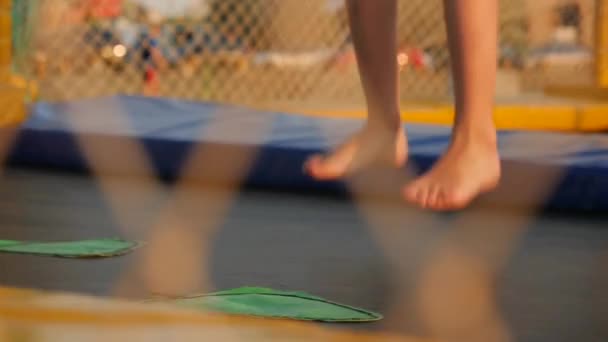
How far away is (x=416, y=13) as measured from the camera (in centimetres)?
503

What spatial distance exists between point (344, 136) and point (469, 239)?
2.45 feet

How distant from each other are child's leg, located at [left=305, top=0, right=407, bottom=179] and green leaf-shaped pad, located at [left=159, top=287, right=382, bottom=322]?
21.0 inches

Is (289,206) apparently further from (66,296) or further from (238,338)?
(238,338)

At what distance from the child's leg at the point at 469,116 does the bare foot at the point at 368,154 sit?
0.57 ft

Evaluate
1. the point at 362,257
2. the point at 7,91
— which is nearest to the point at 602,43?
the point at 7,91

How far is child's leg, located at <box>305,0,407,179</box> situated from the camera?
1.54 metres

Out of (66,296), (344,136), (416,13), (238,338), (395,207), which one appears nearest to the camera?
(238,338)

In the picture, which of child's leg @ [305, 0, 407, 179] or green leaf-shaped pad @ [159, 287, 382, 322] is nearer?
green leaf-shaped pad @ [159, 287, 382, 322]

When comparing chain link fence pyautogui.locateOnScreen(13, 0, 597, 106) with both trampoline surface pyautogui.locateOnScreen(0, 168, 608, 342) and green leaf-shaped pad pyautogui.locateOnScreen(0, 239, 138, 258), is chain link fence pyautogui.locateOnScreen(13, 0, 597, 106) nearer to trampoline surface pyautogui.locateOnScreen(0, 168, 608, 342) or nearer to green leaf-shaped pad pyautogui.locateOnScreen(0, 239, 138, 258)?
trampoline surface pyautogui.locateOnScreen(0, 168, 608, 342)

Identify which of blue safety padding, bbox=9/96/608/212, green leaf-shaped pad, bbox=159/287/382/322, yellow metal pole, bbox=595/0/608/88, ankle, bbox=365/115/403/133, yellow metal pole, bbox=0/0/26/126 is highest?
yellow metal pole, bbox=595/0/608/88

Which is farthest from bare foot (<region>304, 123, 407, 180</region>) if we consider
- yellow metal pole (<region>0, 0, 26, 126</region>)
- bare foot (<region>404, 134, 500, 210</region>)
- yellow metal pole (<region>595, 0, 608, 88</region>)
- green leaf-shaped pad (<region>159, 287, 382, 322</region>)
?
yellow metal pole (<region>595, 0, 608, 88</region>)

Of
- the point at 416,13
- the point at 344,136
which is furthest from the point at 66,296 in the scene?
the point at 416,13

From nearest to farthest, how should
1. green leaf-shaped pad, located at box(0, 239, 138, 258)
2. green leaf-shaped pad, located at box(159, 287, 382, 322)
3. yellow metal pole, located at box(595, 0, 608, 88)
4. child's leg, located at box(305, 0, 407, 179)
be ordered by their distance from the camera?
green leaf-shaped pad, located at box(159, 287, 382, 322)
green leaf-shaped pad, located at box(0, 239, 138, 258)
child's leg, located at box(305, 0, 407, 179)
yellow metal pole, located at box(595, 0, 608, 88)

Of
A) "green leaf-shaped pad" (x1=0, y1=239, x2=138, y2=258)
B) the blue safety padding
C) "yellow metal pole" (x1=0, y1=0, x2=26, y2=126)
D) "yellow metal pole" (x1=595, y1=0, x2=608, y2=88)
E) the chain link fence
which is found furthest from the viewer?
the chain link fence
